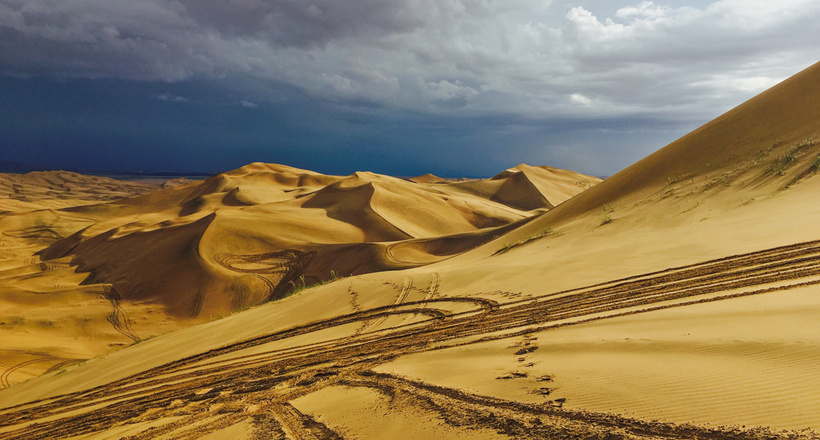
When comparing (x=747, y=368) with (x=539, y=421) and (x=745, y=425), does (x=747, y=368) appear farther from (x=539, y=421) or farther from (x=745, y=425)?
(x=539, y=421)

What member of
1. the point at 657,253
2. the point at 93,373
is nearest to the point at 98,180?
the point at 93,373

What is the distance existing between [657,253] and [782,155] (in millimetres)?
6818

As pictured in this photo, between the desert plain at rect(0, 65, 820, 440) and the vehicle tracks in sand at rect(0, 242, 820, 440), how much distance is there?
0.03 metres

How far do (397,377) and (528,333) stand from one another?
6.11 feet

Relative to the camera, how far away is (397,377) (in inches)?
183

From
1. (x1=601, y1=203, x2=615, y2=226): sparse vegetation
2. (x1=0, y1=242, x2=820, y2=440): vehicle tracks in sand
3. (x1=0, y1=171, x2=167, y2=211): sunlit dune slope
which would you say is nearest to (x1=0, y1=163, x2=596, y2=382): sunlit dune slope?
(x1=601, y1=203, x2=615, y2=226): sparse vegetation

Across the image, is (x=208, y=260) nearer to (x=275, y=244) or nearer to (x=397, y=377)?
(x=275, y=244)

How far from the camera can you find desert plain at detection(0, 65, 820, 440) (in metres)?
3.29

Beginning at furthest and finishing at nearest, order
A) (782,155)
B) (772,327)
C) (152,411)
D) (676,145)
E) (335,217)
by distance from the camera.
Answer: (335,217) → (676,145) → (782,155) → (152,411) → (772,327)

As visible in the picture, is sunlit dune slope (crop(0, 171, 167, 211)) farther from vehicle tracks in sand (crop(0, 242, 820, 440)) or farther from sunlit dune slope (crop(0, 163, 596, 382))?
vehicle tracks in sand (crop(0, 242, 820, 440))

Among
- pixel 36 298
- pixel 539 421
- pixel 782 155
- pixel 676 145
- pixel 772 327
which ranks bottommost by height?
pixel 36 298

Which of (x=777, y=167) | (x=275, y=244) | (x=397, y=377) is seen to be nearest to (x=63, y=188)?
(x=275, y=244)

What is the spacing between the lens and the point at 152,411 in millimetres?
5352

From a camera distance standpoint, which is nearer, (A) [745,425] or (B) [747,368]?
(A) [745,425]
